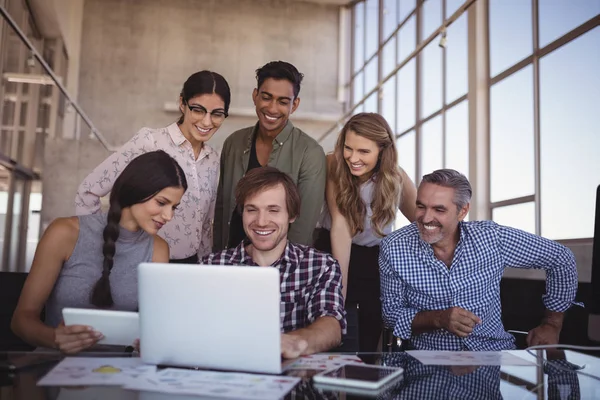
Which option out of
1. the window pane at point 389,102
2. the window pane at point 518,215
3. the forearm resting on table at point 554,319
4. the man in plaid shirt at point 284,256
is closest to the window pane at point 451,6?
the window pane at point 389,102

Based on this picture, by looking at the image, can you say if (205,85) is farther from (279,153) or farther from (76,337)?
(76,337)

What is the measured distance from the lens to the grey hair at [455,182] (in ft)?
7.97

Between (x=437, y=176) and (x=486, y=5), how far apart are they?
4482 mm

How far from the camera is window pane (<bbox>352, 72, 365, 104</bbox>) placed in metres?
11.7

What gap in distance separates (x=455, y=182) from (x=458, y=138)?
15.0 feet

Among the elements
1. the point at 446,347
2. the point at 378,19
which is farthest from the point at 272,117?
the point at 378,19

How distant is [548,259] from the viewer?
7.80 ft

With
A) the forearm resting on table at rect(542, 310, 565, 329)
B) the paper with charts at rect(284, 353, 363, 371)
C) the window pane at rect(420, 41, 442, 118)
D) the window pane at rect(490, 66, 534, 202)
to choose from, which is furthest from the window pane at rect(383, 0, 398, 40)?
the paper with charts at rect(284, 353, 363, 371)

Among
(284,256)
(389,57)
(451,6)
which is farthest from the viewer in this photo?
(389,57)

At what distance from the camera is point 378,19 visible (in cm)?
1087

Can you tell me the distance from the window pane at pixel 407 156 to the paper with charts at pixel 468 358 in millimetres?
6589

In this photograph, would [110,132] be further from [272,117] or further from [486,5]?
[272,117]

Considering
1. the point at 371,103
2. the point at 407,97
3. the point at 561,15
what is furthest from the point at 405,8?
the point at 561,15

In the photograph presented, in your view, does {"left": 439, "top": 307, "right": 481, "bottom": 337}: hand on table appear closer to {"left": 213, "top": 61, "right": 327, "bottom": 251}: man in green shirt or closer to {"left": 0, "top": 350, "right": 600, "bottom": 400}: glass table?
{"left": 0, "top": 350, "right": 600, "bottom": 400}: glass table
